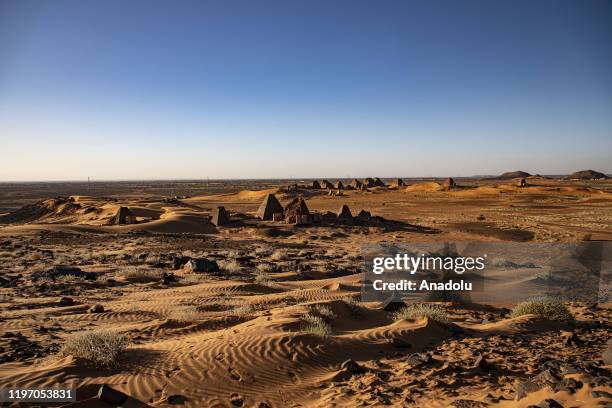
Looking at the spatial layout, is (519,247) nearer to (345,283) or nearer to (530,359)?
(345,283)

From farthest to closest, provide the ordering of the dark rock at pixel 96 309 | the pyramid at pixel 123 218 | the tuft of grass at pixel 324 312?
1. the pyramid at pixel 123 218
2. the dark rock at pixel 96 309
3. the tuft of grass at pixel 324 312

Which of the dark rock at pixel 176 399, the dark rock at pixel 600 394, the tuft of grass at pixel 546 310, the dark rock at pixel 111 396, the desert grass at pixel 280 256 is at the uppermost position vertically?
the dark rock at pixel 600 394

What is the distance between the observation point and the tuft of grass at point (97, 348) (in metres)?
6.04

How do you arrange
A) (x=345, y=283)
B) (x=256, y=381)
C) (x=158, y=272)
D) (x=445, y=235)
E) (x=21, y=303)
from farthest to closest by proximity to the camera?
(x=445, y=235), (x=158, y=272), (x=345, y=283), (x=21, y=303), (x=256, y=381)

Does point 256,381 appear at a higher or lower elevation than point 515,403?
lower

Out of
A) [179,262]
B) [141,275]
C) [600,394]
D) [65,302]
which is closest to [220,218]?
[179,262]

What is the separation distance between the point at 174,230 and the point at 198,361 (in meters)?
22.7

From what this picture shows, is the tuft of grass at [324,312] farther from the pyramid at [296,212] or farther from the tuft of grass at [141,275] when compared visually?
the pyramid at [296,212]

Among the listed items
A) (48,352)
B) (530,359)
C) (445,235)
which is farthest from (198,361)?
(445,235)

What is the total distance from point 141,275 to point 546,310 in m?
12.1

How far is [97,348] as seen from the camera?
6133 mm

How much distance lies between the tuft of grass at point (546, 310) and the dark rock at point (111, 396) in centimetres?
840

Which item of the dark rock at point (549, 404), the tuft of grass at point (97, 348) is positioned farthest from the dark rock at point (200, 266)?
the dark rock at point (549, 404)

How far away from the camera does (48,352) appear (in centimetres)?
673
